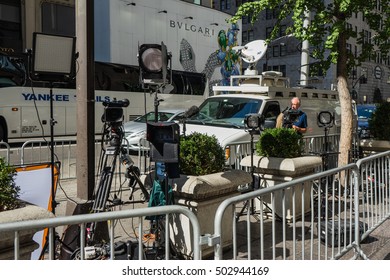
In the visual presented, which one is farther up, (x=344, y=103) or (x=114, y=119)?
(x=344, y=103)

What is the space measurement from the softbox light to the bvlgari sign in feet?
46.7

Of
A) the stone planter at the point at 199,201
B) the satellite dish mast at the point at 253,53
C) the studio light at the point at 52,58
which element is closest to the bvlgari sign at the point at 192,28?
the satellite dish mast at the point at 253,53

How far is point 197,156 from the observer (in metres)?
5.03

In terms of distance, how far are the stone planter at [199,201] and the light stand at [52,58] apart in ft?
4.92

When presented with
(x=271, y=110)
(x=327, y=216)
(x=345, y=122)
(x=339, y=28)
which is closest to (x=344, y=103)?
(x=345, y=122)

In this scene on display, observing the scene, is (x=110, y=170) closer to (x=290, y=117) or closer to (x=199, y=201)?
(x=199, y=201)

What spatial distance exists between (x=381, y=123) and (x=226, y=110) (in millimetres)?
3410

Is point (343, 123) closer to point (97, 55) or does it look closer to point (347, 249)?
point (347, 249)

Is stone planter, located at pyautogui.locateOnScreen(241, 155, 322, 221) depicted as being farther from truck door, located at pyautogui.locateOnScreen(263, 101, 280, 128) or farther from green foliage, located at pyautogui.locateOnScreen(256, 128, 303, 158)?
truck door, located at pyautogui.locateOnScreen(263, 101, 280, 128)

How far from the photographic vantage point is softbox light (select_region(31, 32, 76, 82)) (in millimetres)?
4691

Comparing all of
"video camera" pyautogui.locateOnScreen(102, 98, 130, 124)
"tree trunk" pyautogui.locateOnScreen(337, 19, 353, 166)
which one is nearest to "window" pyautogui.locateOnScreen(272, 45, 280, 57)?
"tree trunk" pyautogui.locateOnScreen(337, 19, 353, 166)

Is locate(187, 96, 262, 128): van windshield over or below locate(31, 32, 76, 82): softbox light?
below

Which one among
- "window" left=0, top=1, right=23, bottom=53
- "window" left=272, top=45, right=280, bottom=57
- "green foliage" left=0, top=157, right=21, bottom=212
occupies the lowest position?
"green foliage" left=0, top=157, right=21, bottom=212
